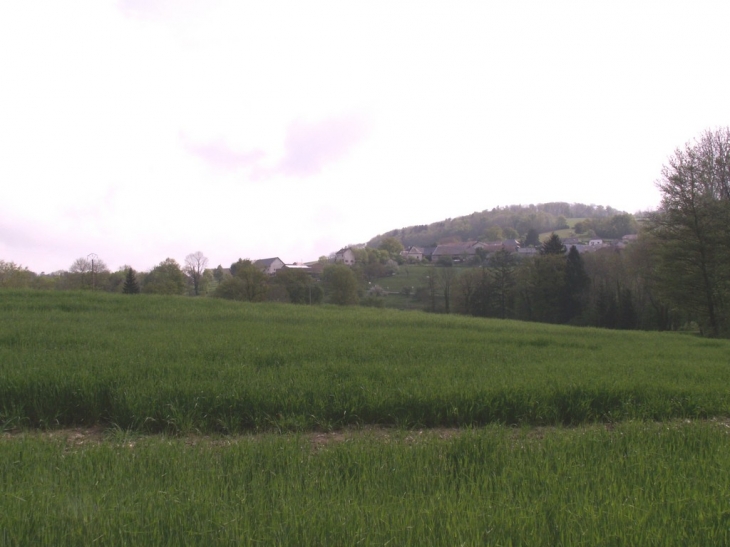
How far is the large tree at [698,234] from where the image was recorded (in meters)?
28.5

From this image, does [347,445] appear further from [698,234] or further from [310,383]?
[698,234]

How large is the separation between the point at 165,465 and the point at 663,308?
56.0 metres

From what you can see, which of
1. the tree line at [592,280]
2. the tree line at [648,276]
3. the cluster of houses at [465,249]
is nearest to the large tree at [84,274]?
the tree line at [592,280]

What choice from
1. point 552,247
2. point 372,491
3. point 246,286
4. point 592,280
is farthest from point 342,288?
point 372,491

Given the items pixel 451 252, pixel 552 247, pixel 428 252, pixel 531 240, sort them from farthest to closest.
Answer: pixel 428 252
pixel 451 252
pixel 531 240
pixel 552 247

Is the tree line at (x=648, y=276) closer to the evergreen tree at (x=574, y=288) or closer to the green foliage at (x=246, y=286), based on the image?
the evergreen tree at (x=574, y=288)

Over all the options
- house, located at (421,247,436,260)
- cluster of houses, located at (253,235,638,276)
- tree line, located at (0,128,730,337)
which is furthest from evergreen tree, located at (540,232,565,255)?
house, located at (421,247,436,260)

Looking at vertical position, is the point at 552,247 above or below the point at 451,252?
below

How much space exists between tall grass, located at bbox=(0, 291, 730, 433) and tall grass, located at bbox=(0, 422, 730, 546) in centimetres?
90

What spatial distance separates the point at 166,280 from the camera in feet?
182

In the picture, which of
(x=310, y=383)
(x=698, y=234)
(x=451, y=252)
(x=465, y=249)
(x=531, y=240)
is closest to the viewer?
(x=310, y=383)

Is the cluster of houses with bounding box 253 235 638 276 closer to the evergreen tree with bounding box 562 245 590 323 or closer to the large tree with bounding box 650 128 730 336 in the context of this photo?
the evergreen tree with bounding box 562 245 590 323

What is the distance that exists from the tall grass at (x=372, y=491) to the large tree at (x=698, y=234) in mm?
29937

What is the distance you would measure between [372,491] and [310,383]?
122 inches
